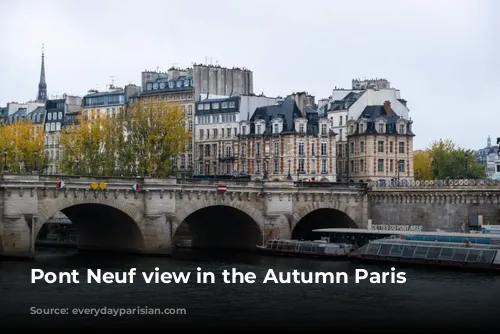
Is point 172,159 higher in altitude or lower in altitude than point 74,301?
higher

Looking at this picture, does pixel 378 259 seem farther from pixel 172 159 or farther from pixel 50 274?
pixel 172 159

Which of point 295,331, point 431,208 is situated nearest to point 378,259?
point 431,208

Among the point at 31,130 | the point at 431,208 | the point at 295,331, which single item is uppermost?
the point at 31,130

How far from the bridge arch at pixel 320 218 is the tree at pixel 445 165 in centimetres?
3858

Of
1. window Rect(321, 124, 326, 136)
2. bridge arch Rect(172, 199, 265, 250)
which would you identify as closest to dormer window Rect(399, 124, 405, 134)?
window Rect(321, 124, 326, 136)

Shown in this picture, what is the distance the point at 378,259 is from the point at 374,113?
41846 mm

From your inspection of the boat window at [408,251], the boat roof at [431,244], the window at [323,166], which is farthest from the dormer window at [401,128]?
the boat window at [408,251]

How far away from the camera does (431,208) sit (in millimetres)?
98312

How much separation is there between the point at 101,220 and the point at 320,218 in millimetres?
21056

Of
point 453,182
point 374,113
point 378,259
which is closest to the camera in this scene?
point 378,259

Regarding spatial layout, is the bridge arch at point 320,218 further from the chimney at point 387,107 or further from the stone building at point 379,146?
the chimney at point 387,107

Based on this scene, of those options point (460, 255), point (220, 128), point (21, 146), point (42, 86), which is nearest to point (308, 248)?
point (460, 255)

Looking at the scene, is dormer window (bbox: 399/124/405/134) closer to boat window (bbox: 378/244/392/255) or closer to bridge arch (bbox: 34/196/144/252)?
boat window (bbox: 378/244/392/255)

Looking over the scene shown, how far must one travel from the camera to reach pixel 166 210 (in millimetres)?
91188
